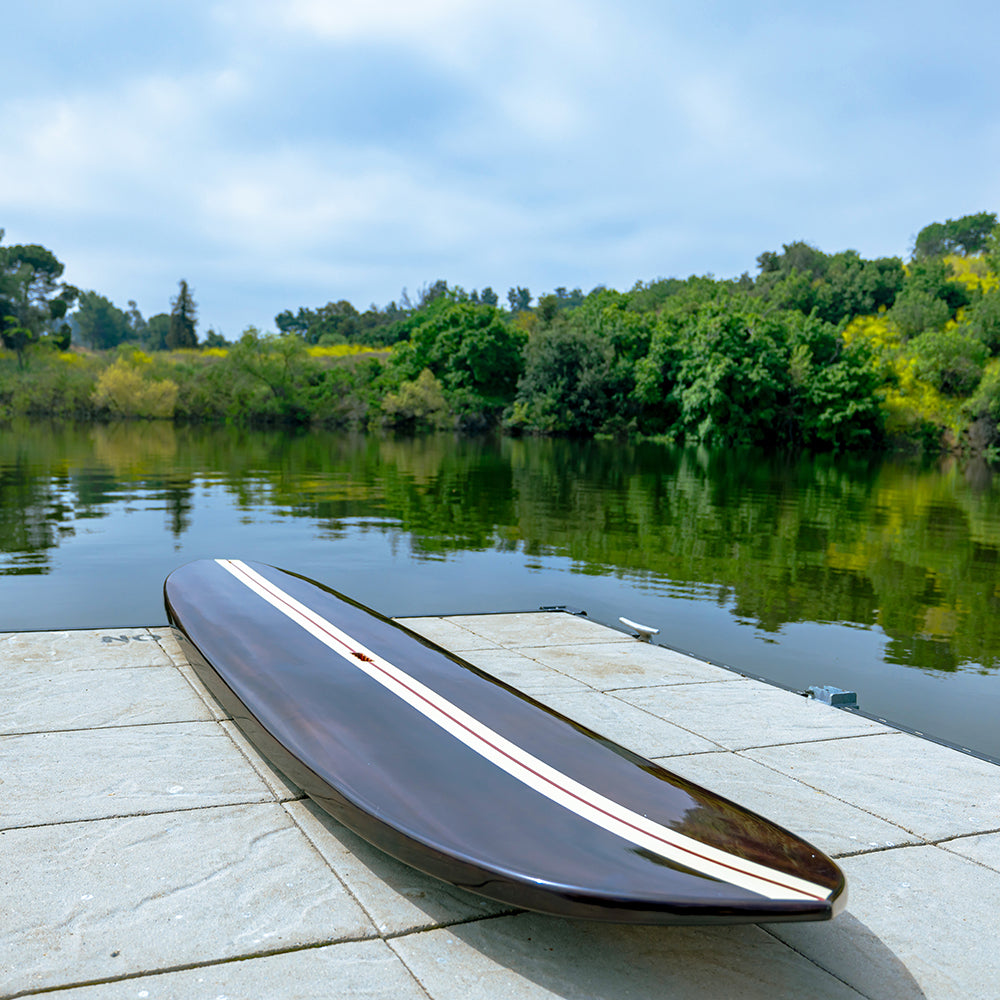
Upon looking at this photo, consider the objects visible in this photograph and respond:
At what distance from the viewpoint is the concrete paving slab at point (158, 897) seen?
85.9 inches

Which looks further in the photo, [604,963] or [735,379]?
[735,379]

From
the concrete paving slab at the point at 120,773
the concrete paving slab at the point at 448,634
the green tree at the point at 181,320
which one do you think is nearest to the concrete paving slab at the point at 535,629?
the concrete paving slab at the point at 448,634

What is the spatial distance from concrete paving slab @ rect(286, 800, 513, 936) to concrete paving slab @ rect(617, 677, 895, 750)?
6.25ft

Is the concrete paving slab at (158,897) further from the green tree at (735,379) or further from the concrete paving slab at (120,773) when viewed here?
the green tree at (735,379)

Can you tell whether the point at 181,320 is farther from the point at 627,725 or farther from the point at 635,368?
the point at 627,725

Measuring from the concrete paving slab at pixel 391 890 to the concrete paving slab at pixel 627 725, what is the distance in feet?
4.35

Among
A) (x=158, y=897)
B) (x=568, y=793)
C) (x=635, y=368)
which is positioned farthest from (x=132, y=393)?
(x=568, y=793)

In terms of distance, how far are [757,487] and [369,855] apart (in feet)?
70.3

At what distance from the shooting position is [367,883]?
103 inches

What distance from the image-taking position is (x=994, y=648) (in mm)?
7777

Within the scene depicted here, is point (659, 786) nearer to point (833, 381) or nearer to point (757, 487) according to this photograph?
point (757, 487)

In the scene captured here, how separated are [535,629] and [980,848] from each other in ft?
12.5

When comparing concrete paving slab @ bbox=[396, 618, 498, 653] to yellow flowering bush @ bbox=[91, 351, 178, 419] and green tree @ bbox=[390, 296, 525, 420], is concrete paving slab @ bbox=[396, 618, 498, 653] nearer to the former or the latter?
green tree @ bbox=[390, 296, 525, 420]

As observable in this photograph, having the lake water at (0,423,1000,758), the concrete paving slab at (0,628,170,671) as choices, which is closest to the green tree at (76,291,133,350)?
the lake water at (0,423,1000,758)
